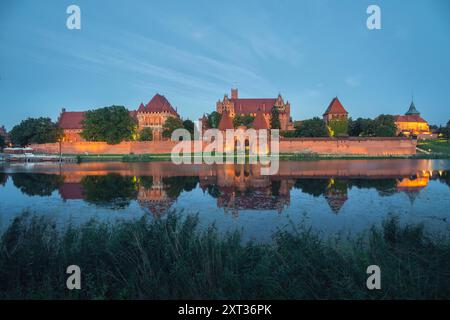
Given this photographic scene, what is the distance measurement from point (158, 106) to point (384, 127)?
149 feet

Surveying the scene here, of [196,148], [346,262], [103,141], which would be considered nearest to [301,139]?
[196,148]

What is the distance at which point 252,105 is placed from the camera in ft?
253

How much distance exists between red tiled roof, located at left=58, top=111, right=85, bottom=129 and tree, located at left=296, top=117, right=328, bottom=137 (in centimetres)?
4846

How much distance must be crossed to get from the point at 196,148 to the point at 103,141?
52.0ft

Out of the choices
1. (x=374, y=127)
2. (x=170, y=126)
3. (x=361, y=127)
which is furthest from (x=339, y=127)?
(x=170, y=126)

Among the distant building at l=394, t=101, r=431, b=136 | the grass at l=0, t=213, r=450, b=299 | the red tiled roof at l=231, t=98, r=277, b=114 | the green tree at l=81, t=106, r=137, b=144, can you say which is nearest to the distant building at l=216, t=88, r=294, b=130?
the red tiled roof at l=231, t=98, r=277, b=114

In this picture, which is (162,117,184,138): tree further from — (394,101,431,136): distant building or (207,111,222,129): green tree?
Answer: (394,101,431,136): distant building

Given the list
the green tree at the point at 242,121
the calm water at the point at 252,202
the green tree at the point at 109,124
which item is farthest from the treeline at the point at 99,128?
the calm water at the point at 252,202

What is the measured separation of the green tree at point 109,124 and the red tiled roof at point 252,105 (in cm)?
3172

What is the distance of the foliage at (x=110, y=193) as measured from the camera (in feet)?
42.4

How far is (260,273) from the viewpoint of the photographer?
444 centimetres

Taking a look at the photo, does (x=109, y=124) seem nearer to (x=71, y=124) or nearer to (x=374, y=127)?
(x=71, y=124)

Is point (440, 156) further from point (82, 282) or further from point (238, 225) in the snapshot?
point (82, 282)

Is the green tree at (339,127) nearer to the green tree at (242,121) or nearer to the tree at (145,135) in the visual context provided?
the green tree at (242,121)
